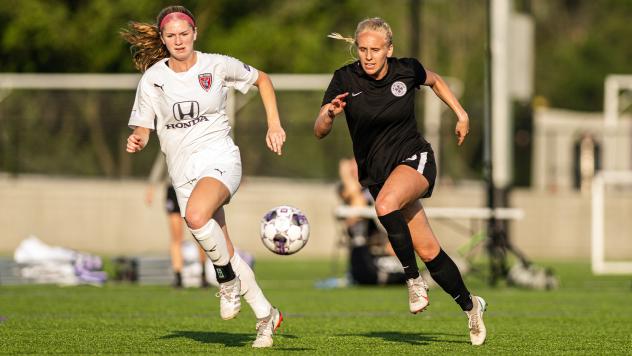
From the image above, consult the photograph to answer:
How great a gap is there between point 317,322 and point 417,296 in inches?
103

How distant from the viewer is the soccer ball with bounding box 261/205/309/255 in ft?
29.8

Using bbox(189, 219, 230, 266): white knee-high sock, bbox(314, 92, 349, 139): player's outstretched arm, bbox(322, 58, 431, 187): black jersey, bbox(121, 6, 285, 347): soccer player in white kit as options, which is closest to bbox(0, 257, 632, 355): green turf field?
bbox(121, 6, 285, 347): soccer player in white kit

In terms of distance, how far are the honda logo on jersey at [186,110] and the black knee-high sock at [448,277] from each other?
189cm

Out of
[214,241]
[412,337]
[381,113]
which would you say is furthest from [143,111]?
[412,337]

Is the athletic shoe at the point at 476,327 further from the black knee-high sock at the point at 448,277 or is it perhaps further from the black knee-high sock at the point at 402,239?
the black knee-high sock at the point at 402,239

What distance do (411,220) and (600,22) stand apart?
55839 mm

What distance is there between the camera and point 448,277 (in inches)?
348

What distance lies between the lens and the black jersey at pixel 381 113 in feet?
28.8

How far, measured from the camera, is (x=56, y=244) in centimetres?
2523

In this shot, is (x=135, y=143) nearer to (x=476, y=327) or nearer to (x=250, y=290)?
(x=250, y=290)

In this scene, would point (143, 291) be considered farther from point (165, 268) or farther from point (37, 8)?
point (37, 8)

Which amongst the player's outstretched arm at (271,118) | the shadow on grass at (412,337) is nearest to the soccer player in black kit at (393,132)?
the player's outstretched arm at (271,118)

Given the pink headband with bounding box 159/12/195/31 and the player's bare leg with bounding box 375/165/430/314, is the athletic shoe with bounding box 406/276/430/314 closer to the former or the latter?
the player's bare leg with bounding box 375/165/430/314

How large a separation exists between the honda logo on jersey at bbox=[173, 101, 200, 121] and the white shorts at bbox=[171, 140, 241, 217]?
242 millimetres
